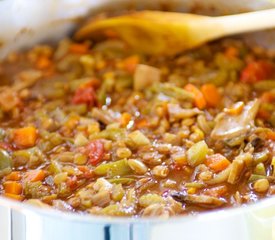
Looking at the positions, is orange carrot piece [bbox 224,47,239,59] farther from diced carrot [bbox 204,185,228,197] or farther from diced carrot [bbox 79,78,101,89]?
diced carrot [bbox 204,185,228,197]

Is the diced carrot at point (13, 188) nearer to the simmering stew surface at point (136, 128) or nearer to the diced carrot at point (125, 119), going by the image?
the simmering stew surface at point (136, 128)

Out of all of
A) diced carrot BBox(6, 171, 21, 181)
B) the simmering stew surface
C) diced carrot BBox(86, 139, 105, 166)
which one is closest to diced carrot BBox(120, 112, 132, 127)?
the simmering stew surface

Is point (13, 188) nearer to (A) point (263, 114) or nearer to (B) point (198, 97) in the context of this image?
(B) point (198, 97)

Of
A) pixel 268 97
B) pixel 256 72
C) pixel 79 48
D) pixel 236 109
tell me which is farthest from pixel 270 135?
pixel 79 48

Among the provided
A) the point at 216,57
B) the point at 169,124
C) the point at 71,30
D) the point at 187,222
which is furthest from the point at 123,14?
the point at 187,222

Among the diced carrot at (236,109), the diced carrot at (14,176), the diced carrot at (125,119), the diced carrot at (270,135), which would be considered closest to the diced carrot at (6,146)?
the diced carrot at (14,176)

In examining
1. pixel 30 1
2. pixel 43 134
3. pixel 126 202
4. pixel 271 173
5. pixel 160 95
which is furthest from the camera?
pixel 30 1

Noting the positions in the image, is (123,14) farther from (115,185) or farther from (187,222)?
(187,222)
